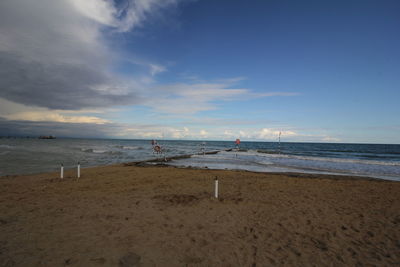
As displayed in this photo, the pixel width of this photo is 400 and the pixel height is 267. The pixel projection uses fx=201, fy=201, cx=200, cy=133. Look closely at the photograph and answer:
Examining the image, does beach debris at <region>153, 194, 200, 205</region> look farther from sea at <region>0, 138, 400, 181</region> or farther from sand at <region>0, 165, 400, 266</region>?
sea at <region>0, 138, 400, 181</region>

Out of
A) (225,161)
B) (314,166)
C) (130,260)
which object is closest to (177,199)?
(130,260)

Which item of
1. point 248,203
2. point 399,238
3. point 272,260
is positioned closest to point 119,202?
point 248,203

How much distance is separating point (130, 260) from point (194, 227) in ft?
7.41

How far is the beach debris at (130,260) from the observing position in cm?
443

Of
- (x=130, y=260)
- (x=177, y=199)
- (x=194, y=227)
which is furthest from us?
(x=177, y=199)

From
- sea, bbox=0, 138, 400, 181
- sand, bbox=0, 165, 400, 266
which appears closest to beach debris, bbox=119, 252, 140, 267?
sand, bbox=0, 165, 400, 266

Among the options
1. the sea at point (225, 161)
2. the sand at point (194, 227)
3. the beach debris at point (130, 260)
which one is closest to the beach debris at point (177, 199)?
the sand at point (194, 227)

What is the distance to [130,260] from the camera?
457 cm

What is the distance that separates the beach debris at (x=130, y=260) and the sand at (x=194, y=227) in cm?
2

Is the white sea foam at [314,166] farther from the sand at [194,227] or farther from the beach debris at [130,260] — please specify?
the beach debris at [130,260]

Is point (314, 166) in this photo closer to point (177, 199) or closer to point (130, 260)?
point (177, 199)

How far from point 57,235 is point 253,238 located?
5.45 metres

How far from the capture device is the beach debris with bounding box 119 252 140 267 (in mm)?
4426

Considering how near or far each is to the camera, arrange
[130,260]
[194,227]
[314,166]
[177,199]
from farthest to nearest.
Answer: [314,166] < [177,199] < [194,227] < [130,260]
